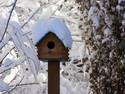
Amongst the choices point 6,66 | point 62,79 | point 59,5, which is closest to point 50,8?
point 59,5

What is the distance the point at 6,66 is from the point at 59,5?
1.19 m

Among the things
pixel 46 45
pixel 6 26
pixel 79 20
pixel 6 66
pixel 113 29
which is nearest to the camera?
pixel 6 26

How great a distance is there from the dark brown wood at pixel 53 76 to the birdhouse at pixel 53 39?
30 mm

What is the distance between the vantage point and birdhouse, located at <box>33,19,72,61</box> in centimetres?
202

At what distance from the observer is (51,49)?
207 cm

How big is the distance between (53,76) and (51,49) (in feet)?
0.46

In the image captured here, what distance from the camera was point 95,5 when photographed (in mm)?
2992

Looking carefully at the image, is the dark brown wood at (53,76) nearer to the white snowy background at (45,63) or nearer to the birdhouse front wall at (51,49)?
the birdhouse front wall at (51,49)

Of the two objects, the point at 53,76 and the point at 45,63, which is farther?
the point at 45,63

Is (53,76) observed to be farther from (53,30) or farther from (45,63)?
(45,63)

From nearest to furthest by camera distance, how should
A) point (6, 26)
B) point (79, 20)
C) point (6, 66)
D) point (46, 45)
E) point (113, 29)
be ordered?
point (6, 26) → point (6, 66) → point (46, 45) → point (113, 29) → point (79, 20)

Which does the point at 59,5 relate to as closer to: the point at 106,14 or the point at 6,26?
the point at 106,14

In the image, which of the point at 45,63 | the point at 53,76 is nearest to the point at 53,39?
the point at 53,76

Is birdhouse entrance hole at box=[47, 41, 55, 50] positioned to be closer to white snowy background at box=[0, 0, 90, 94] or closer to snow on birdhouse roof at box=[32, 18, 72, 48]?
snow on birdhouse roof at box=[32, 18, 72, 48]
